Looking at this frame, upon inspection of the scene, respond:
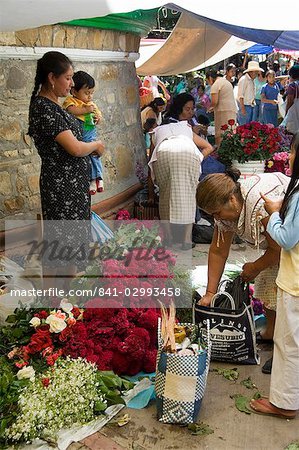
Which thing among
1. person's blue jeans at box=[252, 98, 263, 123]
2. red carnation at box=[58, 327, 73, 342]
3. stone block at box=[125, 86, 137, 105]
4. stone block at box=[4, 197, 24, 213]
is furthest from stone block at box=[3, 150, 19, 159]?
person's blue jeans at box=[252, 98, 263, 123]

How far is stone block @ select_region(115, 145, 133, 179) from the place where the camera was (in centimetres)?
659

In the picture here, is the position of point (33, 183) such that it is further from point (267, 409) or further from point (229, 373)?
point (267, 409)

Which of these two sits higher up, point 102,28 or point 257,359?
point 102,28

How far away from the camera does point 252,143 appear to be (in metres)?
6.38

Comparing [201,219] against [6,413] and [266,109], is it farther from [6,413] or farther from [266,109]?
[266,109]

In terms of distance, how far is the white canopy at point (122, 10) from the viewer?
2967mm

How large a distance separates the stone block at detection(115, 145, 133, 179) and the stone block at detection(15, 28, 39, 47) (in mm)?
1885

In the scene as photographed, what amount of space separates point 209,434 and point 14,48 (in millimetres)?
3432

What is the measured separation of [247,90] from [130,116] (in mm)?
6190

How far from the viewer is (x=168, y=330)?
3.11 m

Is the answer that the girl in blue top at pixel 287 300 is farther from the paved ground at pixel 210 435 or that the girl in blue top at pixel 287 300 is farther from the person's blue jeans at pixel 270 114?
the person's blue jeans at pixel 270 114

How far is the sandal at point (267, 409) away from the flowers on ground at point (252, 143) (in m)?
3.62

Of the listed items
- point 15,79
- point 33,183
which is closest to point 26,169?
point 33,183

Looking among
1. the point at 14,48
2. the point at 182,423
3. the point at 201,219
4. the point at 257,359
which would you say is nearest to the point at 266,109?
the point at 201,219
